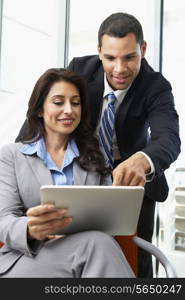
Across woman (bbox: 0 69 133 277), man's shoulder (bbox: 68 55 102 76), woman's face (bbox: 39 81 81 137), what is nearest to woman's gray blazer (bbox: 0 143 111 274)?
woman (bbox: 0 69 133 277)

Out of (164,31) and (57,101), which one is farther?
(164,31)

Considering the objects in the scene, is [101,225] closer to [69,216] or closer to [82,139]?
[69,216]

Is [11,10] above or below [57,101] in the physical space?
above

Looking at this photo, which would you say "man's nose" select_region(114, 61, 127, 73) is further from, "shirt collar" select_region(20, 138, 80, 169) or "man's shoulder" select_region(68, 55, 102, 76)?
"shirt collar" select_region(20, 138, 80, 169)

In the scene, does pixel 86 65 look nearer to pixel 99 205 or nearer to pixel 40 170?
pixel 40 170

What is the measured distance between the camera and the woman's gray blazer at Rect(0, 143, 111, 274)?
1.37 meters

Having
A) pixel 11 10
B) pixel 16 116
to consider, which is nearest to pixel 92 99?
pixel 16 116

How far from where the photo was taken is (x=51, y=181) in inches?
61.6

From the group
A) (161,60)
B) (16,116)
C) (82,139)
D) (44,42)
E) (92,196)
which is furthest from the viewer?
(44,42)

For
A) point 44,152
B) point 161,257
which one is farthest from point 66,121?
point 161,257

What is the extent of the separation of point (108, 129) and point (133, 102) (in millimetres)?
167

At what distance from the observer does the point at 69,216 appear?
1.26 meters

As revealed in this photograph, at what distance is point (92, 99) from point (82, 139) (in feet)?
0.71

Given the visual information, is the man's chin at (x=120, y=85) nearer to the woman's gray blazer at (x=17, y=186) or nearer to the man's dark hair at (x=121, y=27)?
the man's dark hair at (x=121, y=27)
